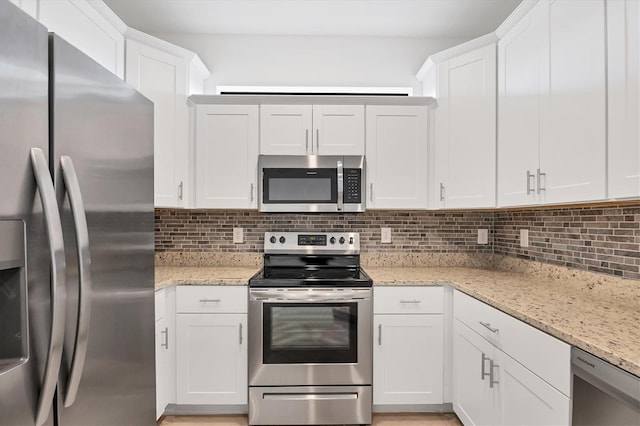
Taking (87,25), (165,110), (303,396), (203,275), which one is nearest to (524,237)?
(303,396)

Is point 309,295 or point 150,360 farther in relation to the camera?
point 309,295

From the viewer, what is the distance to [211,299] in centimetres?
220

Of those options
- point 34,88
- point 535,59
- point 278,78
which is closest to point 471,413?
point 535,59

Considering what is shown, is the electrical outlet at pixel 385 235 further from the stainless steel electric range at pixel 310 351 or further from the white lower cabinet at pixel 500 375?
the white lower cabinet at pixel 500 375

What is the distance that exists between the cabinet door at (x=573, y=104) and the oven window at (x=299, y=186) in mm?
1240

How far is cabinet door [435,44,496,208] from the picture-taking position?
85.8 inches

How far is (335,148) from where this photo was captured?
2.49m

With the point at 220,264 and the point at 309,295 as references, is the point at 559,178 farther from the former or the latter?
the point at 220,264

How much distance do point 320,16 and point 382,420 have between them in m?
2.65

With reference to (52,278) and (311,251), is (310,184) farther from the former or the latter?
(52,278)

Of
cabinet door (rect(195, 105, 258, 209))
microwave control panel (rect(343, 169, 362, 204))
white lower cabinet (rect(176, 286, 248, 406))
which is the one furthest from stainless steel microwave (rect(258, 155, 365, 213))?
white lower cabinet (rect(176, 286, 248, 406))

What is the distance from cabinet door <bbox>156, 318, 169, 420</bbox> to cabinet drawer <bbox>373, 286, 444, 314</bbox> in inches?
48.5

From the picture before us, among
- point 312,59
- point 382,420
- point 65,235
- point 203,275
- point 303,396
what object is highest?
point 312,59

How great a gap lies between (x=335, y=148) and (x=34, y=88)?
1.92 meters
